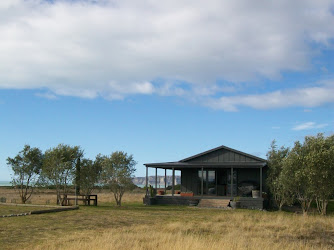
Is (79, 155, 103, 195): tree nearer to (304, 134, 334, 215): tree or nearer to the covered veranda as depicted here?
the covered veranda

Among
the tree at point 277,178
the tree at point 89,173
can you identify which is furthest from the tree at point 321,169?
the tree at point 89,173

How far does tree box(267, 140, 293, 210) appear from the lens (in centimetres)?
2662

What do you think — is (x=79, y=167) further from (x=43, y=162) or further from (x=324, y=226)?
(x=324, y=226)

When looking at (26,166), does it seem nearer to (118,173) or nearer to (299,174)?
(118,173)

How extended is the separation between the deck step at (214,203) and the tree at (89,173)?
7459mm

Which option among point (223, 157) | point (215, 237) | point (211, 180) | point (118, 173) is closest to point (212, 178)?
point (211, 180)

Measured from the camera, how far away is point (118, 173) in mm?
25953

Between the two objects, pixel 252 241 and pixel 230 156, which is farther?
pixel 230 156

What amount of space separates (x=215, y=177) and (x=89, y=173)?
34.0 feet

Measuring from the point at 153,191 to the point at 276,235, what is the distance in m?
17.2

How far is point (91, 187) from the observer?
1087 inches

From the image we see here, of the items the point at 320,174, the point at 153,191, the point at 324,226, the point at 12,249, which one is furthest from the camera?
the point at 153,191

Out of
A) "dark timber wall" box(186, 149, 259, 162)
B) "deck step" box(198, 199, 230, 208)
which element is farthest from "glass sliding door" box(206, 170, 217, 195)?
"deck step" box(198, 199, 230, 208)

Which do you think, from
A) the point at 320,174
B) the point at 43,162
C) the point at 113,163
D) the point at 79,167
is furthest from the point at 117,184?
the point at 320,174
